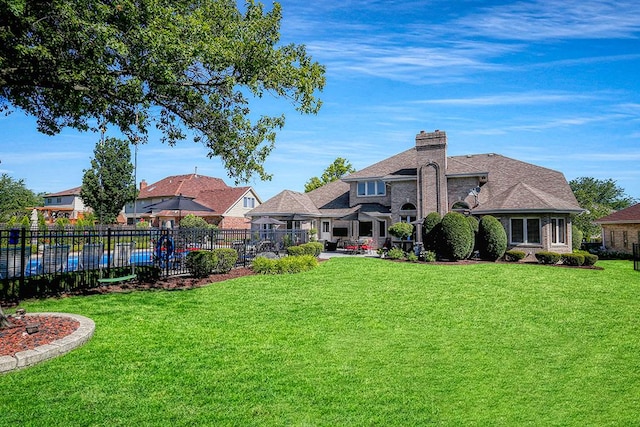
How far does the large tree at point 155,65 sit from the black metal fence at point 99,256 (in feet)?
12.1

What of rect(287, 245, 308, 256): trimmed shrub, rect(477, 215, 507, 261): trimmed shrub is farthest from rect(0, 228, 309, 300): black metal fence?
rect(477, 215, 507, 261): trimmed shrub

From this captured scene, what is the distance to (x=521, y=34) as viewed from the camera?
1399cm

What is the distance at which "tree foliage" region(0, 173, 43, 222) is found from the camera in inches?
1863

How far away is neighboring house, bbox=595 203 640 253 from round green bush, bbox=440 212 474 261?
15.2 meters

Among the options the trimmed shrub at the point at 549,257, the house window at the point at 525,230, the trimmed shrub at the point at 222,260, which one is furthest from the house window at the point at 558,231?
the trimmed shrub at the point at 222,260

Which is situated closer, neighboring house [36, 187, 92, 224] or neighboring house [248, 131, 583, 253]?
neighboring house [248, 131, 583, 253]

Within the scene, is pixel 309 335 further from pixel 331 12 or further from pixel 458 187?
pixel 458 187

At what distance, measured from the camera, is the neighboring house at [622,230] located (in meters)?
27.7

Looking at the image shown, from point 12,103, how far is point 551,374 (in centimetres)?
1267

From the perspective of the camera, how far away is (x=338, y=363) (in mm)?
5875

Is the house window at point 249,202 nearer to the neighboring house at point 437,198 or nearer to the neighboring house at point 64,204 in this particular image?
the neighboring house at point 437,198

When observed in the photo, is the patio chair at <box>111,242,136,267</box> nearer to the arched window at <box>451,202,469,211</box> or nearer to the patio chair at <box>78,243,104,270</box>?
the patio chair at <box>78,243,104,270</box>

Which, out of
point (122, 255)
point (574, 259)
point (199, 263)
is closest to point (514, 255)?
point (574, 259)

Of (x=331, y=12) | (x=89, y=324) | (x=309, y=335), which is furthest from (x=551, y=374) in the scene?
(x=331, y=12)
